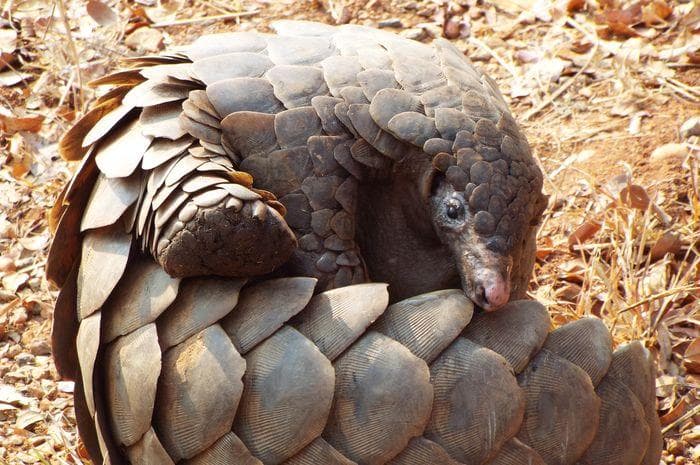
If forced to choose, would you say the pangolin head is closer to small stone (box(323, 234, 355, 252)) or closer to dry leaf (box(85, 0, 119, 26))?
small stone (box(323, 234, 355, 252))

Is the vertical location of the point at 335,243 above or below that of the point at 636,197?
above

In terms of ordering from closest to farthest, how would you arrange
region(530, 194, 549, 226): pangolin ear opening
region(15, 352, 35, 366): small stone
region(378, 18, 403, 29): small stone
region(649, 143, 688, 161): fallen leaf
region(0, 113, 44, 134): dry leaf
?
region(530, 194, 549, 226): pangolin ear opening → region(15, 352, 35, 366): small stone → region(649, 143, 688, 161): fallen leaf → region(0, 113, 44, 134): dry leaf → region(378, 18, 403, 29): small stone

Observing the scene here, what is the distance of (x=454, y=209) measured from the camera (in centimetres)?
271

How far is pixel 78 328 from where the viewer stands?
9.21 ft

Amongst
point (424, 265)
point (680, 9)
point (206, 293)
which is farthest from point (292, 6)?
point (206, 293)

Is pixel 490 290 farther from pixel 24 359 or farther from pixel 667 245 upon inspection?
pixel 24 359

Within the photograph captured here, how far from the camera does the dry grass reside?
3.55m

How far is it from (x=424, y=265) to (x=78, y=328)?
1.05 metres

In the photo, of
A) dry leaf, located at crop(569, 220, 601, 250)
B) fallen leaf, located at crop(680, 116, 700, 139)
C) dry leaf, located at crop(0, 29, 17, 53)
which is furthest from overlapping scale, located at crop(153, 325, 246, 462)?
dry leaf, located at crop(0, 29, 17, 53)

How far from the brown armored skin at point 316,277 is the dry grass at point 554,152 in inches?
30.0

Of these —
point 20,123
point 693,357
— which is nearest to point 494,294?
point 693,357

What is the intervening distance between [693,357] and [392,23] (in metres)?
2.62

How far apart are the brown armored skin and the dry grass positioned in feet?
2.50

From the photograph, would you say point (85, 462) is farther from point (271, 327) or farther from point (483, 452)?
point (483, 452)
